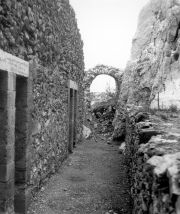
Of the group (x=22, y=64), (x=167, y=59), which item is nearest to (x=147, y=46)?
(x=167, y=59)

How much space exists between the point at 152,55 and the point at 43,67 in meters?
→ 10.1

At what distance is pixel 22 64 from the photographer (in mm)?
3934

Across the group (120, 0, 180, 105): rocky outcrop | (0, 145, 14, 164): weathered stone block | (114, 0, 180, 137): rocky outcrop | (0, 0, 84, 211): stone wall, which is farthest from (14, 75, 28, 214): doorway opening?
(120, 0, 180, 105): rocky outcrop

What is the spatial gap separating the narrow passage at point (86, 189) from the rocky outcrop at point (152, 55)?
4.59m

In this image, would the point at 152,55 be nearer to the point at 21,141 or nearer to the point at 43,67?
the point at 43,67

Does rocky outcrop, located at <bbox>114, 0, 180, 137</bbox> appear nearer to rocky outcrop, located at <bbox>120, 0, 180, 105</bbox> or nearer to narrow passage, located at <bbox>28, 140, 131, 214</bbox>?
rocky outcrop, located at <bbox>120, 0, 180, 105</bbox>

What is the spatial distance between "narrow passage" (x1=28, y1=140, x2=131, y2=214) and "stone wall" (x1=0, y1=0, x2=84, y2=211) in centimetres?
28

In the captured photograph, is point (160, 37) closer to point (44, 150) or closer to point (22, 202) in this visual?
point (44, 150)

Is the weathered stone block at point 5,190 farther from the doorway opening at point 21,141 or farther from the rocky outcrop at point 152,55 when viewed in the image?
the rocky outcrop at point 152,55

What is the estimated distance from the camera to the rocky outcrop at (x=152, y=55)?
11.3 m

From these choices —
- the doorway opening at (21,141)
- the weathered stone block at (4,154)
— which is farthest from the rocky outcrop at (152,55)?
the weathered stone block at (4,154)

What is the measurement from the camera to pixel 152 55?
14148 mm

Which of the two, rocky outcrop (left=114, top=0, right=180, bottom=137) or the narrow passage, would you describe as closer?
the narrow passage

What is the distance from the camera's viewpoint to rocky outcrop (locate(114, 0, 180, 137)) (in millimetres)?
11273
